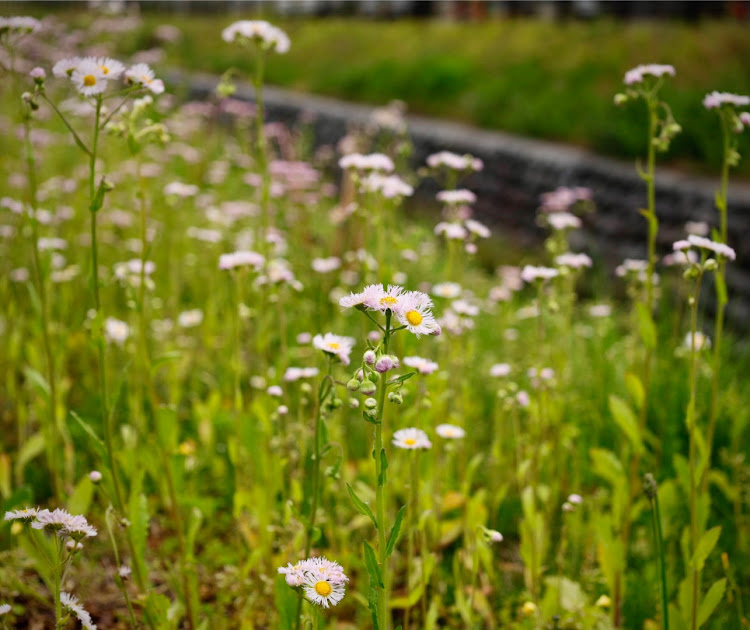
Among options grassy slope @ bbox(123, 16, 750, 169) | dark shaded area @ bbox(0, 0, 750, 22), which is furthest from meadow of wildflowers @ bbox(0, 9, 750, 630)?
grassy slope @ bbox(123, 16, 750, 169)

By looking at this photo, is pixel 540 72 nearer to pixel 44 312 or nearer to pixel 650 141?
pixel 650 141

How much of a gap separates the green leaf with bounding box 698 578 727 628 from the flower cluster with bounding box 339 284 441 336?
82cm

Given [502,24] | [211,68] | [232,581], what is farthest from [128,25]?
[211,68]

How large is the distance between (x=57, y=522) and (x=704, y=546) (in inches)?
46.0

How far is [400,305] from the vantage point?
0.92m

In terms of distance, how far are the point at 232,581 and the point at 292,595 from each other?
425 mm

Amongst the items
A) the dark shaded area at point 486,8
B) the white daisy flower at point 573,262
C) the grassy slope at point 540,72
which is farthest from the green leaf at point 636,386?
Answer: the grassy slope at point 540,72

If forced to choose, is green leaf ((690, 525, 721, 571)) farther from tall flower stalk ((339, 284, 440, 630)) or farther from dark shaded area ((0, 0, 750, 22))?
dark shaded area ((0, 0, 750, 22))

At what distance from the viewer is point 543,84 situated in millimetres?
6703

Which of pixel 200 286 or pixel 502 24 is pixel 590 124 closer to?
pixel 200 286

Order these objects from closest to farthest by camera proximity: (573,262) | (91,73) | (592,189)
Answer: (91,73) < (573,262) < (592,189)

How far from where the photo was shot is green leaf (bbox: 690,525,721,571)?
1.26 m

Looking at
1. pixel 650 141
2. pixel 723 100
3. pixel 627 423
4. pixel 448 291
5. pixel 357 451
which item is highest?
pixel 723 100

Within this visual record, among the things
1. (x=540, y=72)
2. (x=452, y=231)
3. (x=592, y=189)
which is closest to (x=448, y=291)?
(x=452, y=231)
